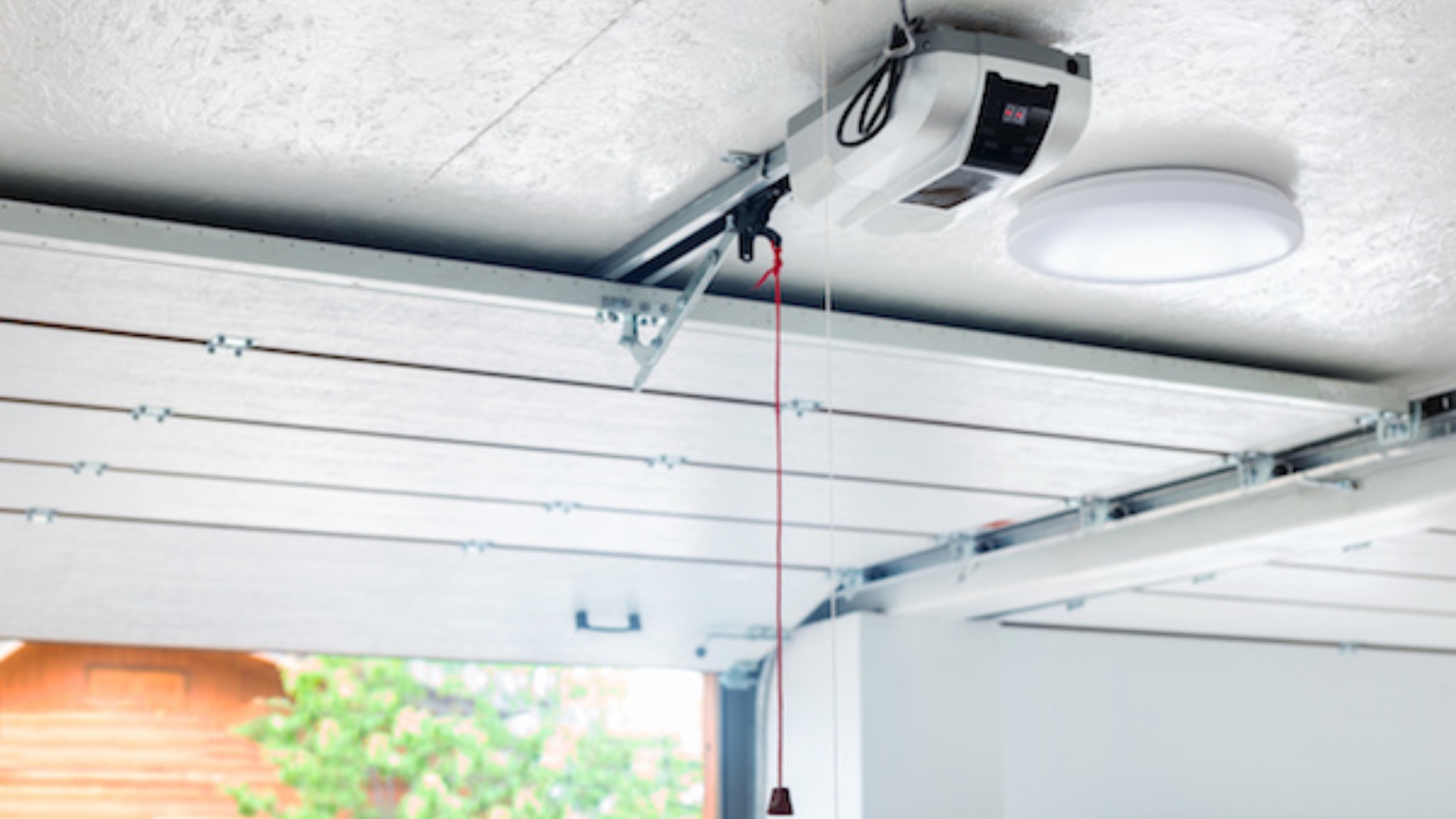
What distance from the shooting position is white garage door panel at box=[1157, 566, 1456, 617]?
24.1 ft

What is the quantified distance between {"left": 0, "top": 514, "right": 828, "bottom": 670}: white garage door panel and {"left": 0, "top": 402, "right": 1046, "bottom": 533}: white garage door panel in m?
0.87

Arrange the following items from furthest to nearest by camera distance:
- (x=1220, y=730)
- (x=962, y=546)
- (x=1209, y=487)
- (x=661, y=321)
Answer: (x=1220, y=730) → (x=962, y=546) → (x=1209, y=487) → (x=661, y=321)

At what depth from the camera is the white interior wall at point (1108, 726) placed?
25.0 feet

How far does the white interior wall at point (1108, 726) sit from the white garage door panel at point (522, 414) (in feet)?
6.29

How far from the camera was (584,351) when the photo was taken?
4605 mm

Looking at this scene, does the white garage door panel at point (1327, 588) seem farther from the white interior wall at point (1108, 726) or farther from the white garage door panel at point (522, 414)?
the white garage door panel at point (522, 414)

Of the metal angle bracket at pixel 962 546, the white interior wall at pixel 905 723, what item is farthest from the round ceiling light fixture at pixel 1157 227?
the white interior wall at pixel 905 723

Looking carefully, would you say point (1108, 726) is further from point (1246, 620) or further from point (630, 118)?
point (630, 118)

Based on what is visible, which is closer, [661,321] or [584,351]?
[661,321]

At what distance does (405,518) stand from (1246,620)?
4523 mm

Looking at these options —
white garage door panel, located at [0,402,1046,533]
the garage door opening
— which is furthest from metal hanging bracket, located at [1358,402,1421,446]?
the garage door opening

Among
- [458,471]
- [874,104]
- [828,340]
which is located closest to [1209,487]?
[828,340]

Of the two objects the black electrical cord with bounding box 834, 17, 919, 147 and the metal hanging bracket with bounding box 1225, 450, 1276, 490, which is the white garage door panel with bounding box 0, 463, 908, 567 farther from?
the black electrical cord with bounding box 834, 17, 919, 147

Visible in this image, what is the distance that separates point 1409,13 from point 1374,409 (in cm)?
240
